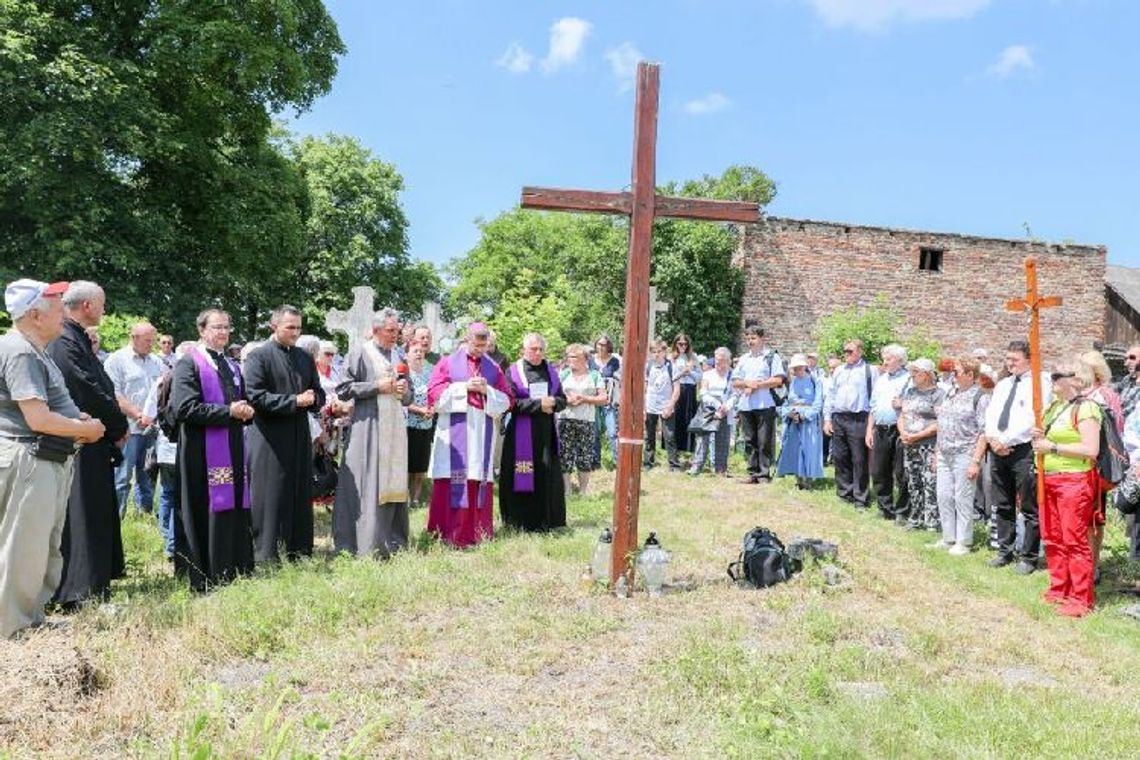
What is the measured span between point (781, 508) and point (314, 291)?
2903 centimetres

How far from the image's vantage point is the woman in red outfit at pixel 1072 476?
20.6 ft

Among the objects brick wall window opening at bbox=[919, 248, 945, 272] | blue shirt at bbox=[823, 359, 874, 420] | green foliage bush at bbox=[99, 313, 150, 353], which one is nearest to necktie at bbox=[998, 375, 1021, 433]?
blue shirt at bbox=[823, 359, 874, 420]

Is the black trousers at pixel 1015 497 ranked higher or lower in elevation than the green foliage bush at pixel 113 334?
lower

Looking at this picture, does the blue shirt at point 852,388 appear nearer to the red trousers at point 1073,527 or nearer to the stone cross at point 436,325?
the red trousers at point 1073,527

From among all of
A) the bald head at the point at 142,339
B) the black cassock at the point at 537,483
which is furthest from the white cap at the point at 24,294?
the black cassock at the point at 537,483

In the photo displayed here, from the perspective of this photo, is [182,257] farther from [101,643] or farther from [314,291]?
[101,643]

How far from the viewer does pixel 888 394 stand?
9938 millimetres

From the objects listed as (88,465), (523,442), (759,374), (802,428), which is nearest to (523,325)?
(759,374)

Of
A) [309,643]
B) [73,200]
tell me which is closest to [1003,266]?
[73,200]

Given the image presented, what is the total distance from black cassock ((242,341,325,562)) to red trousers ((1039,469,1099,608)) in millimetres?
5650

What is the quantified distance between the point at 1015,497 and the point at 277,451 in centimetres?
643

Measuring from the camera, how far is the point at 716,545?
7.90 metres

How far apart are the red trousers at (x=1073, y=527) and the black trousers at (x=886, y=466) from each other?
3.48 meters

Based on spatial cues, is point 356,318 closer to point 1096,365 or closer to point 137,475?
point 137,475
